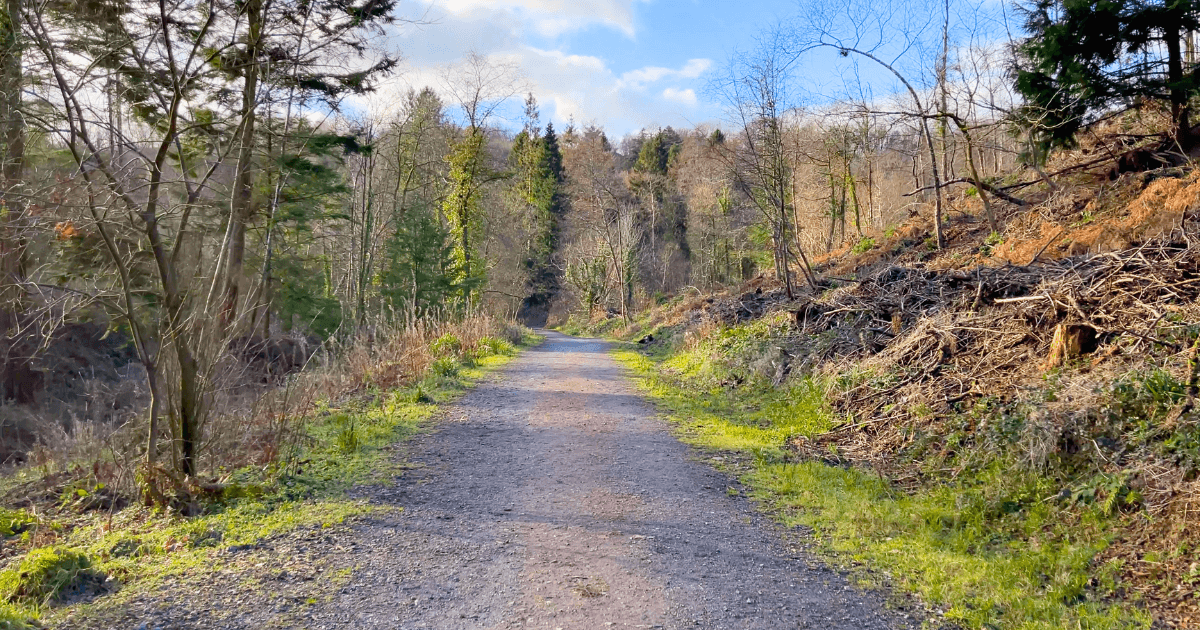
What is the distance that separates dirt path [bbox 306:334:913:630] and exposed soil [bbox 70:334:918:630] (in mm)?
12

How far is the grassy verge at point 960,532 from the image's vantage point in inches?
155

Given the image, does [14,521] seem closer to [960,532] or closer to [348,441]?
[348,441]

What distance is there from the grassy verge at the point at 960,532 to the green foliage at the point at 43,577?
4.45m

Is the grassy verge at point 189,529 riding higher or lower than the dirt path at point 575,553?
higher

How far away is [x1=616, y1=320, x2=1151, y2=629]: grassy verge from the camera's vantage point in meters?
3.93

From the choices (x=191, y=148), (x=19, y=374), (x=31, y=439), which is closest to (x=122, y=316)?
(x=191, y=148)

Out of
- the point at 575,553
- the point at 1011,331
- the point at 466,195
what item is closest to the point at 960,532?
the point at 575,553

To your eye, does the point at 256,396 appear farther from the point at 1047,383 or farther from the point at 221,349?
the point at 1047,383

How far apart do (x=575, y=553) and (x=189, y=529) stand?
8.52ft

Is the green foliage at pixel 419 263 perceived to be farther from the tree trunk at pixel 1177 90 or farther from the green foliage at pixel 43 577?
the green foliage at pixel 43 577

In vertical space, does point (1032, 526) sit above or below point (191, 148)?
below

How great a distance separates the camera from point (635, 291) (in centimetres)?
4144

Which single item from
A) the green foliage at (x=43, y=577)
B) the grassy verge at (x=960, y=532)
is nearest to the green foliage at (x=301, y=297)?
the grassy verge at (x=960, y=532)

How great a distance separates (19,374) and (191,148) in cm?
1282
